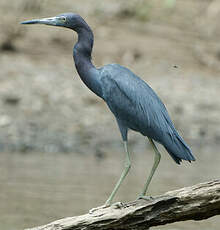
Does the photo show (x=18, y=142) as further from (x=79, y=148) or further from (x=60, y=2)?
(x=60, y=2)

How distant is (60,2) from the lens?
716 inches

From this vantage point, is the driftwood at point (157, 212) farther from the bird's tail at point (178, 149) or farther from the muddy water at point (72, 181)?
the muddy water at point (72, 181)

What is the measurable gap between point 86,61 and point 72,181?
410cm

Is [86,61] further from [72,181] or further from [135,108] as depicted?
[72,181]

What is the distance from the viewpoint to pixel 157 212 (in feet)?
20.7

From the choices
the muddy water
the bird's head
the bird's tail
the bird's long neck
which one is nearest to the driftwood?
the bird's tail

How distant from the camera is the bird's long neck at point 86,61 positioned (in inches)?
280

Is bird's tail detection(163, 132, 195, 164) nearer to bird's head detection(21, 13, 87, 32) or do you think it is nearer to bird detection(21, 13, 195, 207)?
bird detection(21, 13, 195, 207)

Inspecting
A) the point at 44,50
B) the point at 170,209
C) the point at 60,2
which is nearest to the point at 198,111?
the point at 44,50

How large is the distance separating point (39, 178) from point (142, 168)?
193 cm

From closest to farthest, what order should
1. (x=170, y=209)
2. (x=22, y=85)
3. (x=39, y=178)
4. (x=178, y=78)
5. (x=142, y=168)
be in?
(x=170, y=209), (x=39, y=178), (x=142, y=168), (x=22, y=85), (x=178, y=78)

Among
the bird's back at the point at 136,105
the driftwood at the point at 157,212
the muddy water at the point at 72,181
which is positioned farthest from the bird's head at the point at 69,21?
the muddy water at the point at 72,181

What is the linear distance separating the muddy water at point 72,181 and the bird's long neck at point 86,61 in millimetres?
2295

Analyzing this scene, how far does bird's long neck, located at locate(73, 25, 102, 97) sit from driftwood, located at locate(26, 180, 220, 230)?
1390 mm
